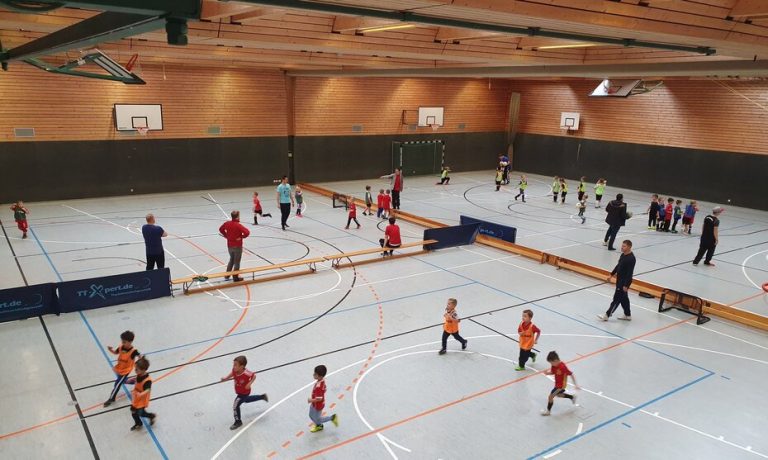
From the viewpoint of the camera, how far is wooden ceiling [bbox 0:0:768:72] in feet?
24.6

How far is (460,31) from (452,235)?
6214 millimetres

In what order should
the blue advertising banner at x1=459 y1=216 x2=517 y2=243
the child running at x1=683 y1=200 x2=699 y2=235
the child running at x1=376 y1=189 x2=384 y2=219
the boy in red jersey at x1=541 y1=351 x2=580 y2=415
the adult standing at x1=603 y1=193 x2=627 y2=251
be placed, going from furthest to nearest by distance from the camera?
1. the child running at x1=376 y1=189 x2=384 y2=219
2. the child running at x1=683 y1=200 x2=699 y2=235
3. the blue advertising banner at x1=459 y1=216 x2=517 y2=243
4. the adult standing at x1=603 y1=193 x2=627 y2=251
5. the boy in red jersey at x1=541 y1=351 x2=580 y2=415

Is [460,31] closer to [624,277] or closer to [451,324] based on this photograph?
[624,277]

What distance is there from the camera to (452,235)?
16406mm

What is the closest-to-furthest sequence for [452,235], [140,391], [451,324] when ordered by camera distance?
[140,391], [451,324], [452,235]

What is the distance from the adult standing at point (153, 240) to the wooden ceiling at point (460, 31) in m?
4.46

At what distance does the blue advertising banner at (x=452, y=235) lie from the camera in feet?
52.6

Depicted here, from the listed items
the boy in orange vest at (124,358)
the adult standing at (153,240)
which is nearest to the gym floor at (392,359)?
the boy in orange vest at (124,358)

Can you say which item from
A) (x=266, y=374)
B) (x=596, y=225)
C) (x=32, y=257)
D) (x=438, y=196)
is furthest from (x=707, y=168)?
(x=32, y=257)

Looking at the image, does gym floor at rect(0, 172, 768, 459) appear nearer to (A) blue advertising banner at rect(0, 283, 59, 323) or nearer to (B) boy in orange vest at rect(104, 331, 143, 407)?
(A) blue advertising banner at rect(0, 283, 59, 323)

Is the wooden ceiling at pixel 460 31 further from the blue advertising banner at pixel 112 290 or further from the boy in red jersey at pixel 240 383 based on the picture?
the blue advertising banner at pixel 112 290

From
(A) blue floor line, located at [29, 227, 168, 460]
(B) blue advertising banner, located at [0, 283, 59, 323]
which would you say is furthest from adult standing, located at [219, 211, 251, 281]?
(B) blue advertising banner, located at [0, 283, 59, 323]

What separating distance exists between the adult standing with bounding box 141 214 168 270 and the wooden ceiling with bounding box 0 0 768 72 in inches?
176

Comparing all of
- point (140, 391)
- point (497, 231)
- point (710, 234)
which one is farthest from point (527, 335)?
point (710, 234)
